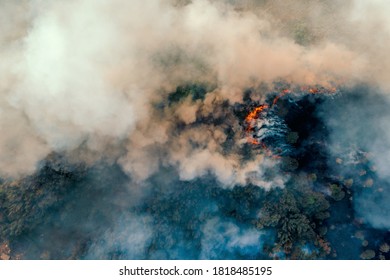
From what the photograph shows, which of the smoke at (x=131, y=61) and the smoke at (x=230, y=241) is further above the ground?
the smoke at (x=131, y=61)

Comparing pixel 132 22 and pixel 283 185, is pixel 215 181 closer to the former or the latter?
pixel 283 185

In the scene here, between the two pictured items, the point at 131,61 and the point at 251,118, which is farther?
the point at 251,118

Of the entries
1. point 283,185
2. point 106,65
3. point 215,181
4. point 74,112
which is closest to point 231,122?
point 215,181

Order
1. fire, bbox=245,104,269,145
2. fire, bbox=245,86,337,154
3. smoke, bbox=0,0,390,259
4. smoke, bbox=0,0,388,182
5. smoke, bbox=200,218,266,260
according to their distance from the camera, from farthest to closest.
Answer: smoke, bbox=200,218,266,260 → fire, bbox=245,104,269,145 → fire, bbox=245,86,337,154 → smoke, bbox=0,0,390,259 → smoke, bbox=0,0,388,182

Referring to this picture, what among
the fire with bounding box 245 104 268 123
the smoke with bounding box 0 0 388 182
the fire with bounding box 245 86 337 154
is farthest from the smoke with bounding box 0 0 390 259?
the fire with bounding box 245 104 268 123

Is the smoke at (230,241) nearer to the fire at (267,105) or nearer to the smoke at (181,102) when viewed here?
the smoke at (181,102)

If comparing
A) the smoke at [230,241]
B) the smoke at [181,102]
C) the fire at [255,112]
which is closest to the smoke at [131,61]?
the smoke at [181,102]

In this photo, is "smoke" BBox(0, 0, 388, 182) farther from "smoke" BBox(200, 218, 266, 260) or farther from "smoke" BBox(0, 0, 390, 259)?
"smoke" BBox(200, 218, 266, 260)

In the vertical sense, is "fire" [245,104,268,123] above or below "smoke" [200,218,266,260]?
above

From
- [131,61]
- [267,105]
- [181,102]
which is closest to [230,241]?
[267,105]

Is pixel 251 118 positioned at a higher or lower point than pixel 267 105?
lower

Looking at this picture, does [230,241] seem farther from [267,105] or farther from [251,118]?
[267,105]
